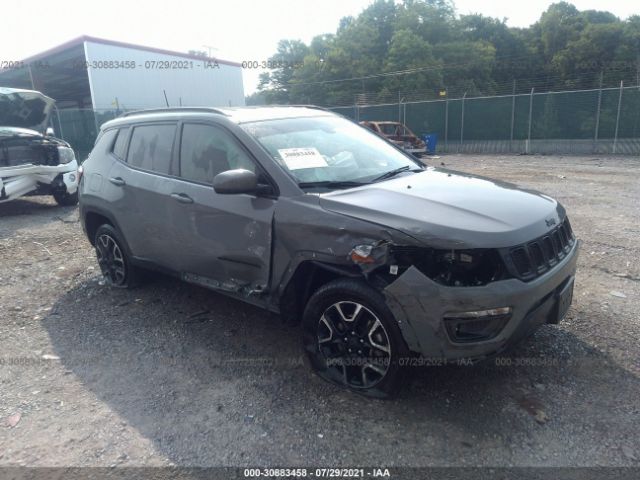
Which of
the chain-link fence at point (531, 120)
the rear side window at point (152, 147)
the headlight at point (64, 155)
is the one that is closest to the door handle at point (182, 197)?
the rear side window at point (152, 147)

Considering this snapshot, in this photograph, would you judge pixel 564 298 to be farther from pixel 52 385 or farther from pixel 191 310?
pixel 52 385

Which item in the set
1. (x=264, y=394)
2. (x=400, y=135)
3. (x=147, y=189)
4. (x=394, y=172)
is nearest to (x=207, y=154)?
(x=147, y=189)

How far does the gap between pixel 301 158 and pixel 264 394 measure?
1652mm

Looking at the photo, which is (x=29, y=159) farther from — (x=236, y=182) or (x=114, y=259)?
(x=236, y=182)

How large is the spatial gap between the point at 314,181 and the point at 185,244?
1.28m

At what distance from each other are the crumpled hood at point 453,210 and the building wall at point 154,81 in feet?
68.4

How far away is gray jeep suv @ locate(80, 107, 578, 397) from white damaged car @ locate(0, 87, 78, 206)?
16.7ft

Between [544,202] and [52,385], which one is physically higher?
[544,202]

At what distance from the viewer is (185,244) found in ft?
13.0

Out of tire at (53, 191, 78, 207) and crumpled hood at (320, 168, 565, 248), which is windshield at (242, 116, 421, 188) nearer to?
crumpled hood at (320, 168, 565, 248)

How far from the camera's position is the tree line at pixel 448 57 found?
123 feet

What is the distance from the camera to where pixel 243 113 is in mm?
3973

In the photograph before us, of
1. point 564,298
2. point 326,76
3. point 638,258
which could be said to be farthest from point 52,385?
point 326,76

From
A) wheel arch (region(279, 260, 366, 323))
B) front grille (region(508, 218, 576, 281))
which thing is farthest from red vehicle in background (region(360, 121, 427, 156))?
wheel arch (region(279, 260, 366, 323))
